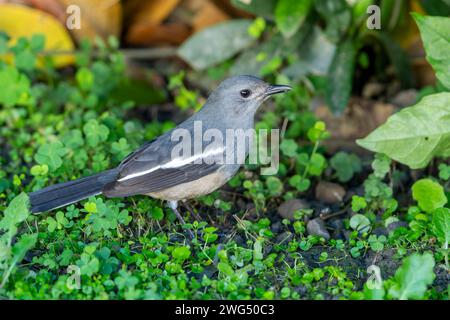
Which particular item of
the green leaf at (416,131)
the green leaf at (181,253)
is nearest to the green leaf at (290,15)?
the green leaf at (416,131)

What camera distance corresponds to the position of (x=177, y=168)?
189 inches

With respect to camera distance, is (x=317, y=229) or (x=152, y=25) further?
(x=152, y=25)

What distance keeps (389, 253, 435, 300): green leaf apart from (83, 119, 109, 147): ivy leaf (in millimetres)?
2429

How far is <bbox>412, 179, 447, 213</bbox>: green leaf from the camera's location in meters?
4.57

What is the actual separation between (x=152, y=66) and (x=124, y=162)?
8.81 feet

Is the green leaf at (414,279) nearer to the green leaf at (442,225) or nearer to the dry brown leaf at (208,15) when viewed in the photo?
the green leaf at (442,225)

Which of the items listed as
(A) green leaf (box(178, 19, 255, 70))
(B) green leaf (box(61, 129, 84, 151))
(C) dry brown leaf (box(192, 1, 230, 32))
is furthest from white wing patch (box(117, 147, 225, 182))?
(C) dry brown leaf (box(192, 1, 230, 32))

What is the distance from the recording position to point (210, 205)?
16.9ft

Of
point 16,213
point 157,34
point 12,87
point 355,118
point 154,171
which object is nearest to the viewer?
point 16,213

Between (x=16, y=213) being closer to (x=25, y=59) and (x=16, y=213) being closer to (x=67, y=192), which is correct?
(x=67, y=192)

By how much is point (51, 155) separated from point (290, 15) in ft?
7.28

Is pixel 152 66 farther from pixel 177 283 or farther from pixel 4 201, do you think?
pixel 177 283

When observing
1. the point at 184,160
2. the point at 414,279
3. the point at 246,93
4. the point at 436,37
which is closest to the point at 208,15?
the point at 246,93

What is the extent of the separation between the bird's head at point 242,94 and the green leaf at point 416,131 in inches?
34.7
